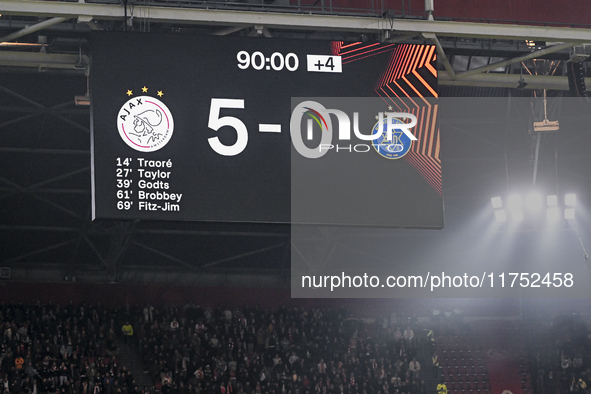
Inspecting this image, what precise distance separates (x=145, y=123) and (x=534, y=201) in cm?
1600

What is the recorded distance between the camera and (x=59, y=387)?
25.6 meters

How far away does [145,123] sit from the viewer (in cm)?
1279

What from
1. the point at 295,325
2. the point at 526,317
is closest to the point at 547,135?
the point at 526,317

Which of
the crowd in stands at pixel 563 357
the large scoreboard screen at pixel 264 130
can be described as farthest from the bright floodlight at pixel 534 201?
the large scoreboard screen at pixel 264 130

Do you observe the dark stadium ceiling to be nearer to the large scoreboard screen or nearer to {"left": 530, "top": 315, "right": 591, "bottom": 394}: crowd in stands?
the large scoreboard screen

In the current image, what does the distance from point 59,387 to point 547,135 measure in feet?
53.9

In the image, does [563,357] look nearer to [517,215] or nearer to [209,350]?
[517,215]

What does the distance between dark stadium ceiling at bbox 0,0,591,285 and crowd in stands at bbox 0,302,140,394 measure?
231cm

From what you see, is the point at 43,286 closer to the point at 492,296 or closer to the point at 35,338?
the point at 35,338

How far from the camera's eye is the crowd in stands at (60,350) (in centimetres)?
2562

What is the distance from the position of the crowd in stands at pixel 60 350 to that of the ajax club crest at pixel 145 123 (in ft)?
47.5

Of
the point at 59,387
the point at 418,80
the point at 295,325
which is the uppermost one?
the point at 418,80

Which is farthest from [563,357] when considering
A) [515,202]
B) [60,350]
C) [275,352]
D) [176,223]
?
[60,350]

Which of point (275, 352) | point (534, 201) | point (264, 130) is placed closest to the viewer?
point (264, 130)
